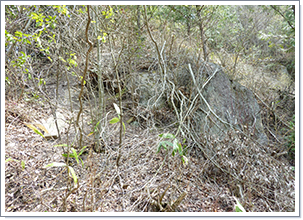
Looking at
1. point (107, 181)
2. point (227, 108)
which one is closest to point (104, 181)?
point (107, 181)

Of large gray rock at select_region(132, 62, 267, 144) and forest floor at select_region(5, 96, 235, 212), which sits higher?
large gray rock at select_region(132, 62, 267, 144)

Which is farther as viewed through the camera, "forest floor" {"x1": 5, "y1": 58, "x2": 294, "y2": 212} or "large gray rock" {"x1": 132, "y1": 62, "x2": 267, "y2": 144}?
"large gray rock" {"x1": 132, "y1": 62, "x2": 267, "y2": 144}

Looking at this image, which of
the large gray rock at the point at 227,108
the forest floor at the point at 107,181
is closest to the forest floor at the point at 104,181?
the forest floor at the point at 107,181

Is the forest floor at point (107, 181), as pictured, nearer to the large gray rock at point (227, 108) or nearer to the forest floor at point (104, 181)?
the forest floor at point (104, 181)

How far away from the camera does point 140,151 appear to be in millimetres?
2594

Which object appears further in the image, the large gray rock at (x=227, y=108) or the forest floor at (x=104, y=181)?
the large gray rock at (x=227, y=108)

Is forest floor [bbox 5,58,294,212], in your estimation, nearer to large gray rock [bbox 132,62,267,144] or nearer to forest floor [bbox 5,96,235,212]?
forest floor [bbox 5,96,235,212]

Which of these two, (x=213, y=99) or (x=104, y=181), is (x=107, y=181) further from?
(x=213, y=99)

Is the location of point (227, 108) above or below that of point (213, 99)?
below

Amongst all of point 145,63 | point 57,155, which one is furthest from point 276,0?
point 57,155

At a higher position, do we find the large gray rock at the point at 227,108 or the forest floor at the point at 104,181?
the large gray rock at the point at 227,108

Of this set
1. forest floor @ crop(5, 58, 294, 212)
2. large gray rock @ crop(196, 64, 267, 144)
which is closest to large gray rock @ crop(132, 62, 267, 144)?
large gray rock @ crop(196, 64, 267, 144)
